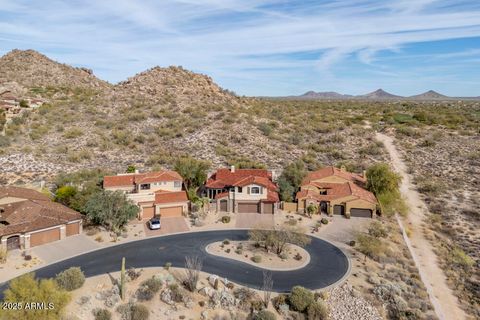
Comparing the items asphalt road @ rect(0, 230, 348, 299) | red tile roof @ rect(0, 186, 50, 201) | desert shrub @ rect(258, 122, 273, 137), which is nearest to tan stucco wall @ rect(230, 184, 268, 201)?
asphalt road @ rect(0, 230, 348, 299)

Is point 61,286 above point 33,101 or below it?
below

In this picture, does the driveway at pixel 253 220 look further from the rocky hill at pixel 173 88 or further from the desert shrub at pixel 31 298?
the rocky hill at pixel 173 88

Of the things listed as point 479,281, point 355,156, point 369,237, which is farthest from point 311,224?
point 355,156

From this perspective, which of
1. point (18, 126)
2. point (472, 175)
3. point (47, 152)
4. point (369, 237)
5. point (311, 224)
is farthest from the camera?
point (18, 126)

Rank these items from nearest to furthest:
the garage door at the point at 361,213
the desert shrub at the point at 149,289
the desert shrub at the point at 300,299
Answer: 1. the desert shrub at the point at 300,299
2. the desert shrub at the point at 149,289
3. the garage door at the point at 361,213

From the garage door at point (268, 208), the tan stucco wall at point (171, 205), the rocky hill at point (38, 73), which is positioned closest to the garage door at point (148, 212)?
the tan stucco wall at point (171, 205)

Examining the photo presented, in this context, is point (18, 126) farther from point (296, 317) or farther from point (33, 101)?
point (296, 317)

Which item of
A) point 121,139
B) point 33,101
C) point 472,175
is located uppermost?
point 33,101
